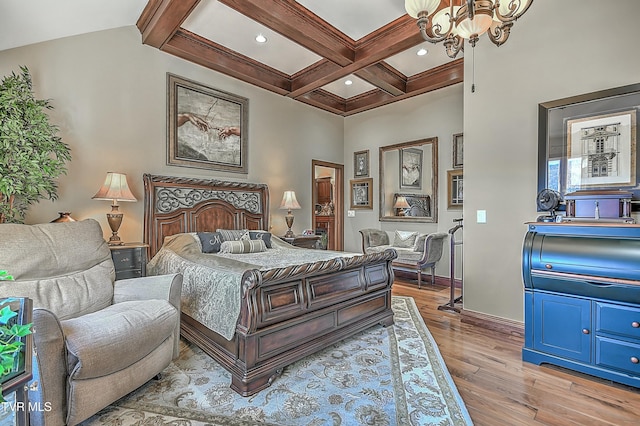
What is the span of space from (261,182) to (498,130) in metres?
3.31

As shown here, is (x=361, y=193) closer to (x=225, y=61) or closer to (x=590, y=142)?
(x=225, y=61)

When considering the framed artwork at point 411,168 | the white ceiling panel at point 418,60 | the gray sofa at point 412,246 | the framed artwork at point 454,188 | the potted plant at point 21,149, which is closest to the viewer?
the potted plant at point 21,149

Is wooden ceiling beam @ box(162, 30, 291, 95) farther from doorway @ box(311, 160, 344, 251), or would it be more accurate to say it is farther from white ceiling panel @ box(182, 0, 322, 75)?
doorway @ box(311, 160, 344, 251)

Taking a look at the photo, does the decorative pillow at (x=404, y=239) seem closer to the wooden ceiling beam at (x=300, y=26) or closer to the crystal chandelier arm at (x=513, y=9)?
the wooden ceiling beam at (x=300, y=26)

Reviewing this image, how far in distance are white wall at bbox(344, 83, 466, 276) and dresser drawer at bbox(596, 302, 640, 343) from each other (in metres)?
2.81

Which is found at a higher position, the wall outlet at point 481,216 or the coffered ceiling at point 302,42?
the coffered ceiling at point 302,42

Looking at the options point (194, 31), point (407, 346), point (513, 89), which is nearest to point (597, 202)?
point (513, 89)

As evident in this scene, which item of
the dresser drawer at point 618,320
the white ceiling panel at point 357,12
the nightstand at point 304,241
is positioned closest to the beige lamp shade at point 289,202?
the nightstand at point 304,241

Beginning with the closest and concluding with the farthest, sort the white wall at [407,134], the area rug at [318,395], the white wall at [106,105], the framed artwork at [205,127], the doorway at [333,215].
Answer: the area rug at [318,395], the white wall at [106,105], the framed artwork at [205,127], the white wall at [407,134], the doorway at [333,215]

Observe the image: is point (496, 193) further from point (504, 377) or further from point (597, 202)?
point (504, 377)

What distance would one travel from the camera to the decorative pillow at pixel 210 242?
3570 mm

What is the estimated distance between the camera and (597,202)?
2.40 m

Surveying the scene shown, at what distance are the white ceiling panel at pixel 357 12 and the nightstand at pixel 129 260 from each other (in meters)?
3.07

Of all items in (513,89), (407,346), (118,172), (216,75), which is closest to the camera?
(407,346)
